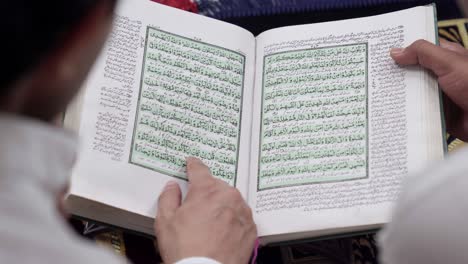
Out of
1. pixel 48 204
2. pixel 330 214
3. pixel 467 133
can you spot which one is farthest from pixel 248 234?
pixel 48 204

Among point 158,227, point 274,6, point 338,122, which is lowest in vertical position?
point 158,227

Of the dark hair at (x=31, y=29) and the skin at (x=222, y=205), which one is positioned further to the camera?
the skin at (x=222, y=205)

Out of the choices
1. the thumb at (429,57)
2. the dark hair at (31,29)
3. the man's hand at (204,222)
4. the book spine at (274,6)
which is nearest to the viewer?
the dark hair at (31,29)

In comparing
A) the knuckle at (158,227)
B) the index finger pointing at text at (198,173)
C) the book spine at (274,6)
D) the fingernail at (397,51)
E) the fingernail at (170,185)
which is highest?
the book spine at (274,6)

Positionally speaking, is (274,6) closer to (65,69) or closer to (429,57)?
(429,57)

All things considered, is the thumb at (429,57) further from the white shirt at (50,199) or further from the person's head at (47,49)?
the person's head at (47,49)

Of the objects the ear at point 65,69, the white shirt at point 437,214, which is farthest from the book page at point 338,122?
the ear at point 65,69

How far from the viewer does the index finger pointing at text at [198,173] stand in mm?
931

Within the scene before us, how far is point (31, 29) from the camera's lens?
0.41 meters

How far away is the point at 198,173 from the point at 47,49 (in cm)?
52

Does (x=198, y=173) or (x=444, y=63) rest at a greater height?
(x=444, y=63)

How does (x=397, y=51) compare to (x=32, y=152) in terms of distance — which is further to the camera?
(x=397, y=51)

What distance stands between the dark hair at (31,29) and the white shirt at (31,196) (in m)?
0.03

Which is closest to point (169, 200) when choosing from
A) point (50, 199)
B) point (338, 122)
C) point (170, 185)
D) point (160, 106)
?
point (170, 185)
